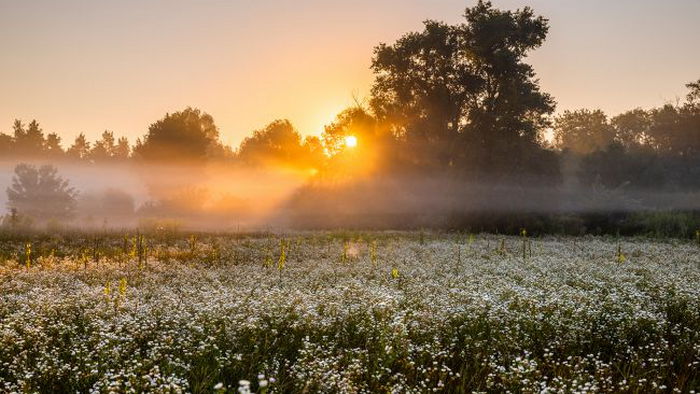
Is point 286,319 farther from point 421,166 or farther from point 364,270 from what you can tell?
point 421,166

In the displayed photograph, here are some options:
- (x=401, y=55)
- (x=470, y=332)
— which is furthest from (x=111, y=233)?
(x=401, y=55)

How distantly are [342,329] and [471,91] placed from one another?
3979cm

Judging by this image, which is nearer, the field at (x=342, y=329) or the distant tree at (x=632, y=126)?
the field at (x=342, y=329)

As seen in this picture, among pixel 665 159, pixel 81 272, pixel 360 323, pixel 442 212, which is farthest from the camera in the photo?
pixel 665 159

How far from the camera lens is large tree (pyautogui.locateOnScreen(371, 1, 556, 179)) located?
4381cm

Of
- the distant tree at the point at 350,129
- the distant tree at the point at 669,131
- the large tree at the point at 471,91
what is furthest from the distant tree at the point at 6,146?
the distant tree at the point at 669,131

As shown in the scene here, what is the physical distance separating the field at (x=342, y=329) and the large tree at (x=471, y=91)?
1084 inches

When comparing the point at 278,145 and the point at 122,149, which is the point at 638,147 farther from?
the point at 122,149

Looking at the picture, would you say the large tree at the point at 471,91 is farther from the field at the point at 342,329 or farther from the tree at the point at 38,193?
the tree at the point at 38,193

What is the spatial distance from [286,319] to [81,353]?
3.25 m

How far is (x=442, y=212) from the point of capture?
43969mm

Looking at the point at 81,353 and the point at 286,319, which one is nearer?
the point at 81,353

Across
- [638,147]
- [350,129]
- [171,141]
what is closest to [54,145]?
[171,141]

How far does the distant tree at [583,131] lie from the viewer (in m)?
121
